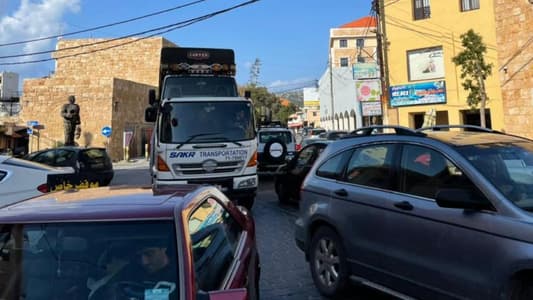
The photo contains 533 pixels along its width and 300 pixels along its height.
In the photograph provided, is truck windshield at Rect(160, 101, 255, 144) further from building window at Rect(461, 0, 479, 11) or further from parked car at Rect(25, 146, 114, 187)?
building window at Rect(461, 0, 479, 11)

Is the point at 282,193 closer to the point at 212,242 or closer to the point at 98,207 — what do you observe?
the point at 212,242

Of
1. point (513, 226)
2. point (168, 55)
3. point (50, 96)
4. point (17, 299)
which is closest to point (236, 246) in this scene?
point (17, 299)

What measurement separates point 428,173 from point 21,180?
7.14 meters

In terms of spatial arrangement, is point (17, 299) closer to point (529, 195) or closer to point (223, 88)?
point (529, 195)

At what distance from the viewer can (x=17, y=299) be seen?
6.82 feet

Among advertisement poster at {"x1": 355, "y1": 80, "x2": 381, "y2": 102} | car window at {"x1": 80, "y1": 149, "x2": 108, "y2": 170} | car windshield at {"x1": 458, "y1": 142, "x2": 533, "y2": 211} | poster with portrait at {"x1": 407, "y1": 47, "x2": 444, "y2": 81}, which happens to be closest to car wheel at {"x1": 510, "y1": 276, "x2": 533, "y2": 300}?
car windshield at {"x1": 458, "y1": 142, "x2": 533, "y2": 211}

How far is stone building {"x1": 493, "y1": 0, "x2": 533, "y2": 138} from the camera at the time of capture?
570 inches

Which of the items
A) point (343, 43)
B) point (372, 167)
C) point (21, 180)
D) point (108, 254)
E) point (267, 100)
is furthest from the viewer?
point (267, 100)

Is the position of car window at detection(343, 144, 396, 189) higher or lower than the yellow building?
lower

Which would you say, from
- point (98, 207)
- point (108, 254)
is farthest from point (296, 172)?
point (108, 254)

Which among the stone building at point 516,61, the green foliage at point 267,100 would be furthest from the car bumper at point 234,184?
the green foliage at point 267,100

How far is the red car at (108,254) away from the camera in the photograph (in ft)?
6.91

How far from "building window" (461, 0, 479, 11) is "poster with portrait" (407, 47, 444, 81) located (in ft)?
8.38

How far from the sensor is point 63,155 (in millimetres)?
13789
